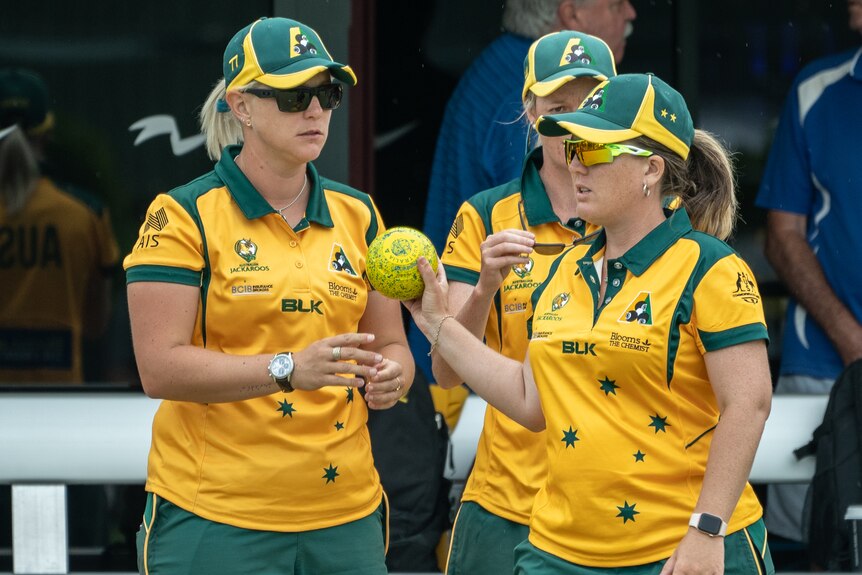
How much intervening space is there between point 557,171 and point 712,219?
545mm

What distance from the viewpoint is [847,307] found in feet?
16.5

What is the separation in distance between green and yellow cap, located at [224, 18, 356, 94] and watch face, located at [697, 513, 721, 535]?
121 centimetres

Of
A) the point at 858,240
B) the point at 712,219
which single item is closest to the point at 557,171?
the point at 712,219

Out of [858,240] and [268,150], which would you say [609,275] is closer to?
[268,150]

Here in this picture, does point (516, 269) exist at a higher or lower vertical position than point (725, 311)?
lower

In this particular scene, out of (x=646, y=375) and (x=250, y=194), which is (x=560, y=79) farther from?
(x=646, y=375)

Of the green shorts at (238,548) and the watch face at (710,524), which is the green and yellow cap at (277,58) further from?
the watch face at (710,524)

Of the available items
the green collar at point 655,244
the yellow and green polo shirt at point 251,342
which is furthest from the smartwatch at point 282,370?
the green collar at point 655,244

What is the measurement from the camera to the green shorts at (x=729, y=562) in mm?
2602

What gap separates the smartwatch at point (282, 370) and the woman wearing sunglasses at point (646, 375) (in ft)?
1.62

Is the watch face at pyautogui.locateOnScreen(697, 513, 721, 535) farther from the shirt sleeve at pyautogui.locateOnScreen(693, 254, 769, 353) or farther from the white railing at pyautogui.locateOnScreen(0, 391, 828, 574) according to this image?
the white railing at pyautogui.locateOnScreen(0, 391, 828, 574)

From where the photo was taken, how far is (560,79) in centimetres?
315

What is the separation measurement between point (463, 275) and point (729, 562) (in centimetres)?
101

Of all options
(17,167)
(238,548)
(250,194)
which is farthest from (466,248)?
(17,167)
